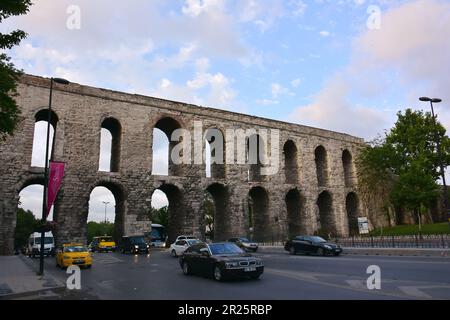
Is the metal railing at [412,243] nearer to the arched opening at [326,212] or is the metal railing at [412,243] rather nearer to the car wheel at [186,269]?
the arched opening at [326,212]

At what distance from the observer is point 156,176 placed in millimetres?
33344

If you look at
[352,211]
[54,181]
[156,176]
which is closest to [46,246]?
[156,176]

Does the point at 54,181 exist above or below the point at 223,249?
above

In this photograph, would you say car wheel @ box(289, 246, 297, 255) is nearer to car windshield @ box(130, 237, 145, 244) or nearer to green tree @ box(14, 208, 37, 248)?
car windshield @ box(130, 237, 145, 244)

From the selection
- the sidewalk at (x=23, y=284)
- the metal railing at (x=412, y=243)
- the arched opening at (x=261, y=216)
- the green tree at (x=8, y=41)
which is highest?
the green tree at (x=8, y=41)

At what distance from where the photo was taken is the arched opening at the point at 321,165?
4578 centimetres

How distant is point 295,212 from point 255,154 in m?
8.74

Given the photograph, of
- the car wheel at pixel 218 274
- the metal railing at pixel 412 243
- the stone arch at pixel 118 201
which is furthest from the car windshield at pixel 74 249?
the metal railing at pixel 412 243

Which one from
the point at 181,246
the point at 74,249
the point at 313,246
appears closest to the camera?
the point at 74,249

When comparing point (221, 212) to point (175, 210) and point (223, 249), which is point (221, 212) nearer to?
point (175, 210)

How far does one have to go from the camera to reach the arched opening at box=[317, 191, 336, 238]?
44750mm

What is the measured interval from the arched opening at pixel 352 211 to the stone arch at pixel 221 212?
19225 millimetres

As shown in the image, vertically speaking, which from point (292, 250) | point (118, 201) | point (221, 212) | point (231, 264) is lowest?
point (292, 250)
